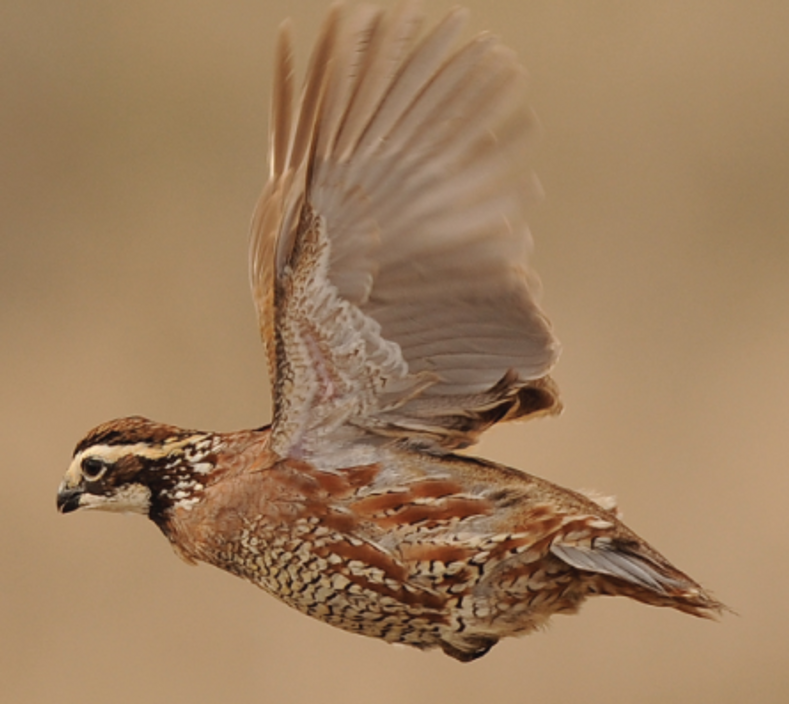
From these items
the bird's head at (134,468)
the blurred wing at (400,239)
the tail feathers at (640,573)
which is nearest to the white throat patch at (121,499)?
the bird's head at (134,468)

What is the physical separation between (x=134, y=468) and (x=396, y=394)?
520 millimetres

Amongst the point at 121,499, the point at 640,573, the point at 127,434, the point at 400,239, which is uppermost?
the point at 400,239

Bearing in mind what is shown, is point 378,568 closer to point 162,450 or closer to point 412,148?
point 162,450

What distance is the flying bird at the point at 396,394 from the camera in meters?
2.27

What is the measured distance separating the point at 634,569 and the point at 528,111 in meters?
0.84

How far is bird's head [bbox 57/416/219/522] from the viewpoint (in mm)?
2449

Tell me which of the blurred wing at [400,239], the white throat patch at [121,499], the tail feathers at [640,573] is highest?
the blurred wing at [400,239]

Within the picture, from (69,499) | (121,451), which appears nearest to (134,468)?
(121,451)

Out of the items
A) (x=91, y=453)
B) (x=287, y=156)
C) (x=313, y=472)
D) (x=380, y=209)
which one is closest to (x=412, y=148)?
(x=380, y=209)

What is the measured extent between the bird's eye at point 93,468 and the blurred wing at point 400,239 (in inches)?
13.2

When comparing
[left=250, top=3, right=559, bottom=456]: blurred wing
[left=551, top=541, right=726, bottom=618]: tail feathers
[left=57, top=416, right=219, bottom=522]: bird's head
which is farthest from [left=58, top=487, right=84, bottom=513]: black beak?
[left=551, top=541, right=726, bottom=618]: tail feathers

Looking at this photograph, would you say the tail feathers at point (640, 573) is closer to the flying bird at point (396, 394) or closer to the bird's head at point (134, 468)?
the flying bird at point (396, 394)

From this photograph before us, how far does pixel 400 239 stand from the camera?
2352mm

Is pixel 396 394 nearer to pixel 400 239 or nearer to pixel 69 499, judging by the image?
pixel 400 239
